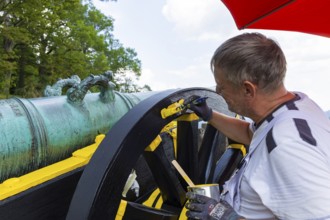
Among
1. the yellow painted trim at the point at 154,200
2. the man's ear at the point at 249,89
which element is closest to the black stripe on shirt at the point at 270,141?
the man's ear at the point at 249,89

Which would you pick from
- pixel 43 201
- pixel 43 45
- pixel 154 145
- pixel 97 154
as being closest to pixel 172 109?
pixel 154 145

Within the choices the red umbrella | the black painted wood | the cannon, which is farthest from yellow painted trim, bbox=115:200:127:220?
the red umbrella

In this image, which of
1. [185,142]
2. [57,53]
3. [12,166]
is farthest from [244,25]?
[57,53]

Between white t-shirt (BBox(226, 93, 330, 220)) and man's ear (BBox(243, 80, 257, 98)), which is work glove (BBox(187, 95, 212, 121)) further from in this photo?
white t-shirt (BBox(226, 93, 330, 220))

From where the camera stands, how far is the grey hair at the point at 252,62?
140cm

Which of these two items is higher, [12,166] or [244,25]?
[244,25]

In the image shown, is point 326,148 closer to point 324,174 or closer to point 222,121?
point 324,174

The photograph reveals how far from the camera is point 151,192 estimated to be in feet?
7.66

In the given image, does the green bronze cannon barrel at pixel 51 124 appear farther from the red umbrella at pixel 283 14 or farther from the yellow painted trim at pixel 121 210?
the red umbrella at pixel 283 14

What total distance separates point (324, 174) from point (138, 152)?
0.74 metres

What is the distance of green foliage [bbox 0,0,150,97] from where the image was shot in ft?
44.5

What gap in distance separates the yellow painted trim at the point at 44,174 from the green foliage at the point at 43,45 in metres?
9.83

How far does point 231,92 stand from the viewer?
1.50 metres

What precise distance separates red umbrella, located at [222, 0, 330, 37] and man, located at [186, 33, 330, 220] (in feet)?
1.50
